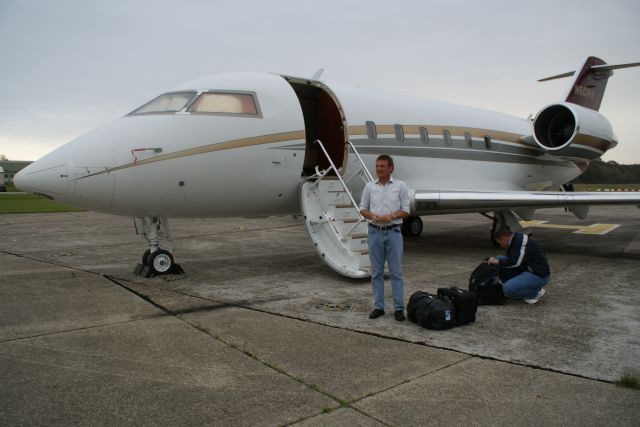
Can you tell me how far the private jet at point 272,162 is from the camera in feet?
21.8

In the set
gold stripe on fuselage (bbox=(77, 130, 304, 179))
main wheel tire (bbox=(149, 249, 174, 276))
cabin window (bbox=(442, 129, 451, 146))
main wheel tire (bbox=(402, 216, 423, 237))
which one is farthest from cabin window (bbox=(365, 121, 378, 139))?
main wheel tire (bbox=(402, 216, 423, 237))

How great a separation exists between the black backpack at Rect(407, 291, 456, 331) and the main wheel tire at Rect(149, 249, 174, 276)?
4092mm

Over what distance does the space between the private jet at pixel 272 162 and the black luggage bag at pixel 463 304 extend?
2152 mm

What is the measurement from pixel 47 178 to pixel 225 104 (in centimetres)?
262

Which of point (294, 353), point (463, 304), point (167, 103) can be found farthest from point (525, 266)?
point (167, 103)

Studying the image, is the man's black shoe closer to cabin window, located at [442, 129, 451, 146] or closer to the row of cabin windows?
the row of cabin windows

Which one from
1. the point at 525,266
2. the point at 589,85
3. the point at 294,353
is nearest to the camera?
the point at 294,353

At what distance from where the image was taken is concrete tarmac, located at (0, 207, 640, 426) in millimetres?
3162

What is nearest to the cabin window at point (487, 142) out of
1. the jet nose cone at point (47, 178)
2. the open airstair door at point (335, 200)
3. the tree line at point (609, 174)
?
the open airstair door at point (335, 200)

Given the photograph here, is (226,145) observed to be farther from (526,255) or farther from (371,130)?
(526,255)

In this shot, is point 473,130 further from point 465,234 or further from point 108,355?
point 108,355

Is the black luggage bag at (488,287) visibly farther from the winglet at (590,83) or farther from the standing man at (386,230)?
the winglet at (590,83)

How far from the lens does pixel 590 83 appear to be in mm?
13953

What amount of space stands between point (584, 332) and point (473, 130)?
7789 millimetres
